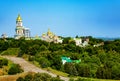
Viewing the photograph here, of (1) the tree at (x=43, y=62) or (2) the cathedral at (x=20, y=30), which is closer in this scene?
(1) the tree at (x=43, y=62)

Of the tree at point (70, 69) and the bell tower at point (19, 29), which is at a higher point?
the bell tower at point (19, 29)

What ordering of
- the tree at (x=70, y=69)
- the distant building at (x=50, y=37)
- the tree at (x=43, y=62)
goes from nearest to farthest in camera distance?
the tree at (x=70, y=69) < the tree at (x=43, y=62) < the distant building at (x=50, y=37)

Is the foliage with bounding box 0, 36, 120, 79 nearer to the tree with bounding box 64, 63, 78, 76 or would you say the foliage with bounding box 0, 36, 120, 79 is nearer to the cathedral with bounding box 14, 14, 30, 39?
the tree with bounding box 64, 63, 78, 76

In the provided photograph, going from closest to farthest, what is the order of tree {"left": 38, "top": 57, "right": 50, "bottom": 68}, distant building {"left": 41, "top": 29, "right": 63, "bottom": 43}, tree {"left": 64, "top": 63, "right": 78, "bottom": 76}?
tree {"left": 64, "top": 63, "right": 78, "bottom": 76}
tree {"left": 38, "top": 57, "right": 50, "bottom": 68}
distant building {"left": 41, "top": 29, "right": 63, "bottom": 43}

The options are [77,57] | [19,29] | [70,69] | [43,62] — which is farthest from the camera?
[19,29]

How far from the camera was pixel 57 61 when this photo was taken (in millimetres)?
37188

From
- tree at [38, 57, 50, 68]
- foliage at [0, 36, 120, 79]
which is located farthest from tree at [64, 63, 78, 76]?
tree at [38, 57, 50, 68]

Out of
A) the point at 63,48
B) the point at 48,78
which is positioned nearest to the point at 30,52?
the point at 63,48

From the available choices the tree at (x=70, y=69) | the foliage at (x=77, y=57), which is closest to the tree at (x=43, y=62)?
the foliage at (x=77, y=57)

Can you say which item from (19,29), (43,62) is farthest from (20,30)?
(43,62)

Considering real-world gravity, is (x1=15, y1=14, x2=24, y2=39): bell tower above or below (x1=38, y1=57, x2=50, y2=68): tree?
above

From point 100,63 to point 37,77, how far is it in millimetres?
19883

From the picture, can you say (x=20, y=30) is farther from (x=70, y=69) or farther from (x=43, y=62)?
(x=70, y=69)

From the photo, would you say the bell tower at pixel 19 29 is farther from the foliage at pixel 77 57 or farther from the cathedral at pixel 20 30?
the foliage at pixel 77 57
